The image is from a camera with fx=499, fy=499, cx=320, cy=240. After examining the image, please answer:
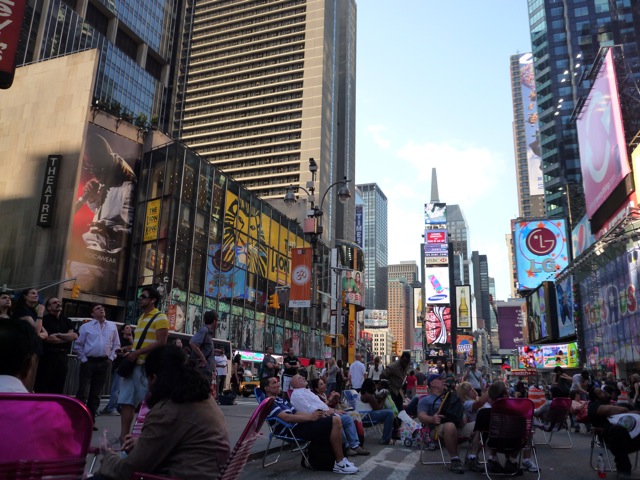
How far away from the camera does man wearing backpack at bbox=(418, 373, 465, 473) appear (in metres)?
7.15

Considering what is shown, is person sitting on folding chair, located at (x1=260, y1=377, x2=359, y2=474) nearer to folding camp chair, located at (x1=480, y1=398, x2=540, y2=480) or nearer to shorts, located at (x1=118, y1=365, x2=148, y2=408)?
shorts, located at (x1=118, y1=365, x2=148, y2=408)

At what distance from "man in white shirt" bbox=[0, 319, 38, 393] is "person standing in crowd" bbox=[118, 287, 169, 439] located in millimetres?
3227

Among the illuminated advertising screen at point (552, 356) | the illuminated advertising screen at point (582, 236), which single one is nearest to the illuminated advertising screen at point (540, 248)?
the illuminated advertising screen at point (582, 236)

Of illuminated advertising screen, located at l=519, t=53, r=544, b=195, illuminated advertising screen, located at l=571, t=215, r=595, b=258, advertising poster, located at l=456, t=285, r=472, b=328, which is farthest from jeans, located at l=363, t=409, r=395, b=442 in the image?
illuminated advertising screen, located at l=519, t=53, r=544, b=195

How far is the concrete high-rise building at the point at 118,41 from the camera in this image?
60969mm

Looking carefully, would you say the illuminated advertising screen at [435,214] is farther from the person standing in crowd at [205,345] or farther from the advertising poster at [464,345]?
the person standing in crowd at [205,345]

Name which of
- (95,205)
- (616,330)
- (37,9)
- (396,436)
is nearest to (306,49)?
(37,9)

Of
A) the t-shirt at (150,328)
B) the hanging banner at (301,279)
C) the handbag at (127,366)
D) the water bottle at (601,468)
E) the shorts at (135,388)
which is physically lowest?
the water bottle at (601,468)

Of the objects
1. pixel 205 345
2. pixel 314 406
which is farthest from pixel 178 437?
pixel 205 345

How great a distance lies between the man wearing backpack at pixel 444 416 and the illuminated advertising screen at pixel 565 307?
45227mm

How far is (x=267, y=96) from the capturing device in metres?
116

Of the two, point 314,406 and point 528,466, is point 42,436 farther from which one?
point 528,466

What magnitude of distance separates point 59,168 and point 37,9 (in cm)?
3880

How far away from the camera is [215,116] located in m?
122
